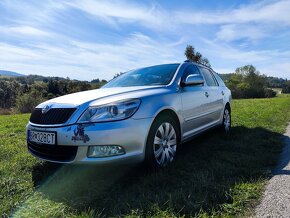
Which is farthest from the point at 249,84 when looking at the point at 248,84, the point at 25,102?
the point at 25,102

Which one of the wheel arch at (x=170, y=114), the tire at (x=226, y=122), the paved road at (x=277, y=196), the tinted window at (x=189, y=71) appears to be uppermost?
the tinted window at (x=189, y=71)

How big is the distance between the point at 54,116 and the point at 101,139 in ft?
2.36

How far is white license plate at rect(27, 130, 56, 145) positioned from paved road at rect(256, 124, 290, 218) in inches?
90.5

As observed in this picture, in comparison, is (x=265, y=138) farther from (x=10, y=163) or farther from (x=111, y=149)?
(x=10, y=163)

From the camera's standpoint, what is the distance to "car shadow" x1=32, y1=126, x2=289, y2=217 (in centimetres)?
276

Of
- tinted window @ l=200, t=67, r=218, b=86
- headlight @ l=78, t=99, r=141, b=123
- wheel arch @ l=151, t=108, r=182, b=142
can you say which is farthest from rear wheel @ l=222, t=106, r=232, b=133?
headlight @ l=78, t=99, r=141, b=123

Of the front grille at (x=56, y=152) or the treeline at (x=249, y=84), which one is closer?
the front grille at (x=56, y=152)

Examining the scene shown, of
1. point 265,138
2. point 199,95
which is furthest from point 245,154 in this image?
point 265,138

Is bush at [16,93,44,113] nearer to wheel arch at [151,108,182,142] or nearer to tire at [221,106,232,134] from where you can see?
tire at [221,106,232,134]

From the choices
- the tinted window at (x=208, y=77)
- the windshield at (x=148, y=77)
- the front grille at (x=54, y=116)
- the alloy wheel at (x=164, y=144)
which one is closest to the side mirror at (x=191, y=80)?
the windshield at (x=148, y=77)

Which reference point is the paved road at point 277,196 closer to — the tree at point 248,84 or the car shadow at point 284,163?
the car shadow at point 284,163

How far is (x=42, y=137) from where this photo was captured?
3486 millimetres

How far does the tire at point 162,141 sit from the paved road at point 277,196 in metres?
1.29

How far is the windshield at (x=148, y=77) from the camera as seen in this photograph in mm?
4570
